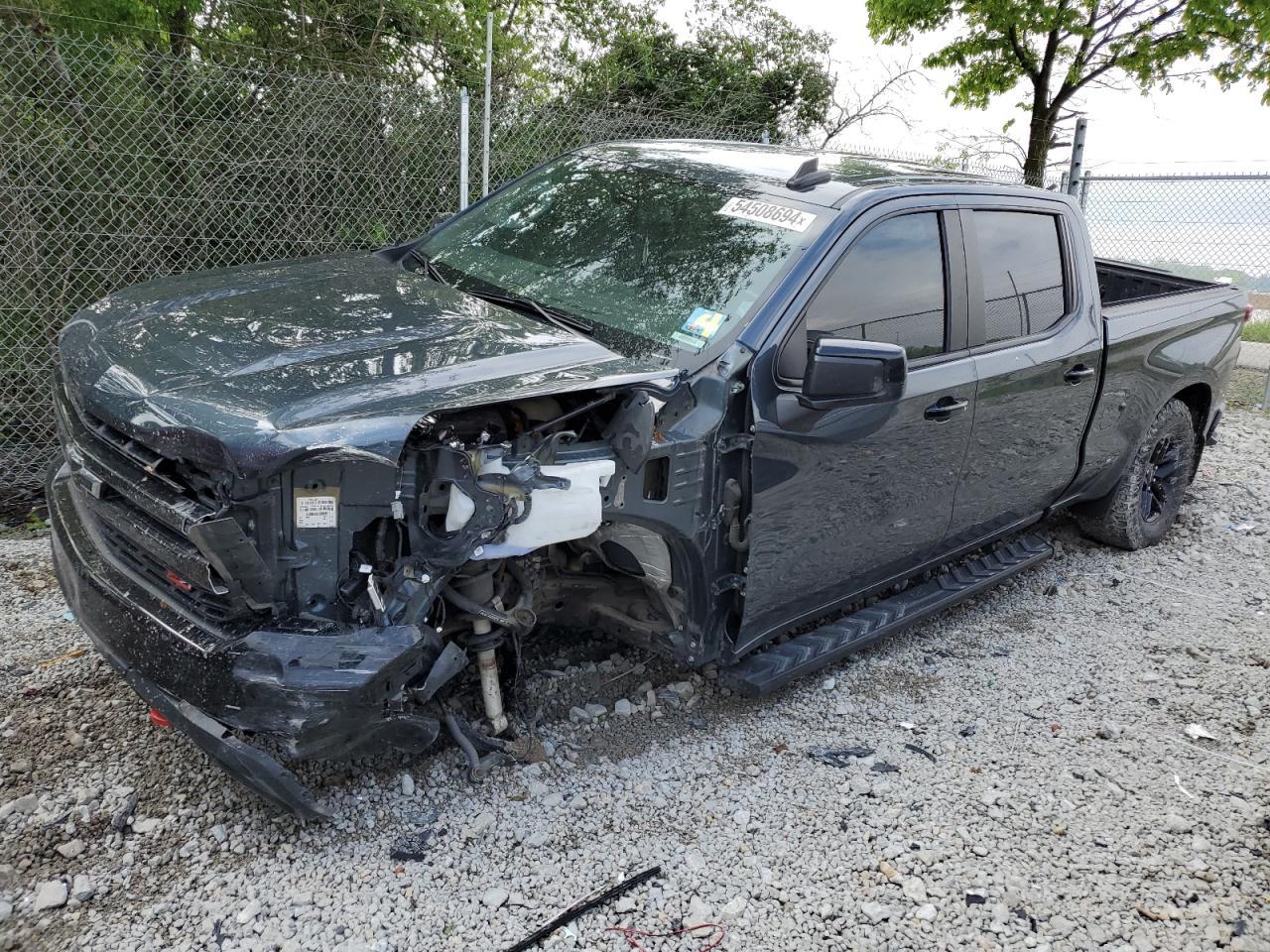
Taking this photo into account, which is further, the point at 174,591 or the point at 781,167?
the point at 781,167

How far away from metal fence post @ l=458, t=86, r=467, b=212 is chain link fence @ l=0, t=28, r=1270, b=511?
0.07 m

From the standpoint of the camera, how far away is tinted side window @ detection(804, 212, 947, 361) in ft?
10.4

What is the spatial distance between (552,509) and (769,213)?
1.43 meters

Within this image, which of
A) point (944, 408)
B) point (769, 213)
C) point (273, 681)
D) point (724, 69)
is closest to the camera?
point (273, 681)

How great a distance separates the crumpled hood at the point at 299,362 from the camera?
224 cm

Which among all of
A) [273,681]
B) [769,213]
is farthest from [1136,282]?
[273,681]

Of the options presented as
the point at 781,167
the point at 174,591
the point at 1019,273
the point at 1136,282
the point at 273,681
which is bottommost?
the point at 273,681

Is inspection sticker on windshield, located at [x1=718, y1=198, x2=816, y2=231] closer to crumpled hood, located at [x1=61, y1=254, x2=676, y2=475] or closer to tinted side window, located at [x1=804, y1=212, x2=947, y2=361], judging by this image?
tinted side window, located at [x1=804, y1=212, x2=947, y2=361]

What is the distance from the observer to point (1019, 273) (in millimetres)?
3951

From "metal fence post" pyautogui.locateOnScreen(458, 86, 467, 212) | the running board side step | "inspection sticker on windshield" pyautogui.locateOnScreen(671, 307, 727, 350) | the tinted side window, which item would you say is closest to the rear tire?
the running board side step

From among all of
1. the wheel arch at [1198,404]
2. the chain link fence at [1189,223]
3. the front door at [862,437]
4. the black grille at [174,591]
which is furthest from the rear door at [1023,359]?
the chain link fence at [1189,223]

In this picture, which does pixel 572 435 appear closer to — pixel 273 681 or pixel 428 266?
pixel 273 681

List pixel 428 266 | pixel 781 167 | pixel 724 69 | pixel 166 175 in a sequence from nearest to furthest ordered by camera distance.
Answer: pixel 781 167
pixel 428 266
pixel 166 175
pixel 724 69

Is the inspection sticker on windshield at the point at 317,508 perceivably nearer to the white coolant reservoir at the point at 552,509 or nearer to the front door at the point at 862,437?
the white coolant reservoir at the point at 552,509
